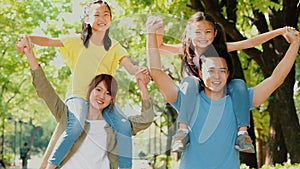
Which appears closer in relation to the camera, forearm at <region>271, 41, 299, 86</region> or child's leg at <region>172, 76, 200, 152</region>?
child's leg at <region>172, 76, 200, 152</region>

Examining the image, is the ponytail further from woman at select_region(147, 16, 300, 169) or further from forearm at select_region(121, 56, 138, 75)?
forearm at select_region(121, 56, 138, 75)

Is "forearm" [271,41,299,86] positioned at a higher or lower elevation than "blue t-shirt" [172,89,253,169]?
higher

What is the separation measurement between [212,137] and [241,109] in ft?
0.71

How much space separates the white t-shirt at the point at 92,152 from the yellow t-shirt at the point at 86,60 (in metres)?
0.24

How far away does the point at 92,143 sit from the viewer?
3.87 metres

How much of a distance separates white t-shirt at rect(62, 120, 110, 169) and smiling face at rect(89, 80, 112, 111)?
0.10 m

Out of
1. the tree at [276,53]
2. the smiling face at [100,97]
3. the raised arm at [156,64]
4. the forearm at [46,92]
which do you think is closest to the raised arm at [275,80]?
the raised arm at [156,64]

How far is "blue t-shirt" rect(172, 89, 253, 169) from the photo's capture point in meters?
3.32

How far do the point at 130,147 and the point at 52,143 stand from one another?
0.56 m

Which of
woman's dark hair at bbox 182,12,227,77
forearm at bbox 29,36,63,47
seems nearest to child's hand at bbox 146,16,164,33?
woman's dark hair at bbox 182,12,227,77

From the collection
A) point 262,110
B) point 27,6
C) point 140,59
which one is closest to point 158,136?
point 140,59

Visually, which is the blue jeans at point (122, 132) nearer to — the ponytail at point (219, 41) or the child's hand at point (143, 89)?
the child's hand at point (143, 89)

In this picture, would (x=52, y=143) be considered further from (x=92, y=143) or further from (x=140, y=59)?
(x=140, y=59)

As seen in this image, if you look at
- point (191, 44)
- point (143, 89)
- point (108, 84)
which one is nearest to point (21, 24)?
point (108, 84)
